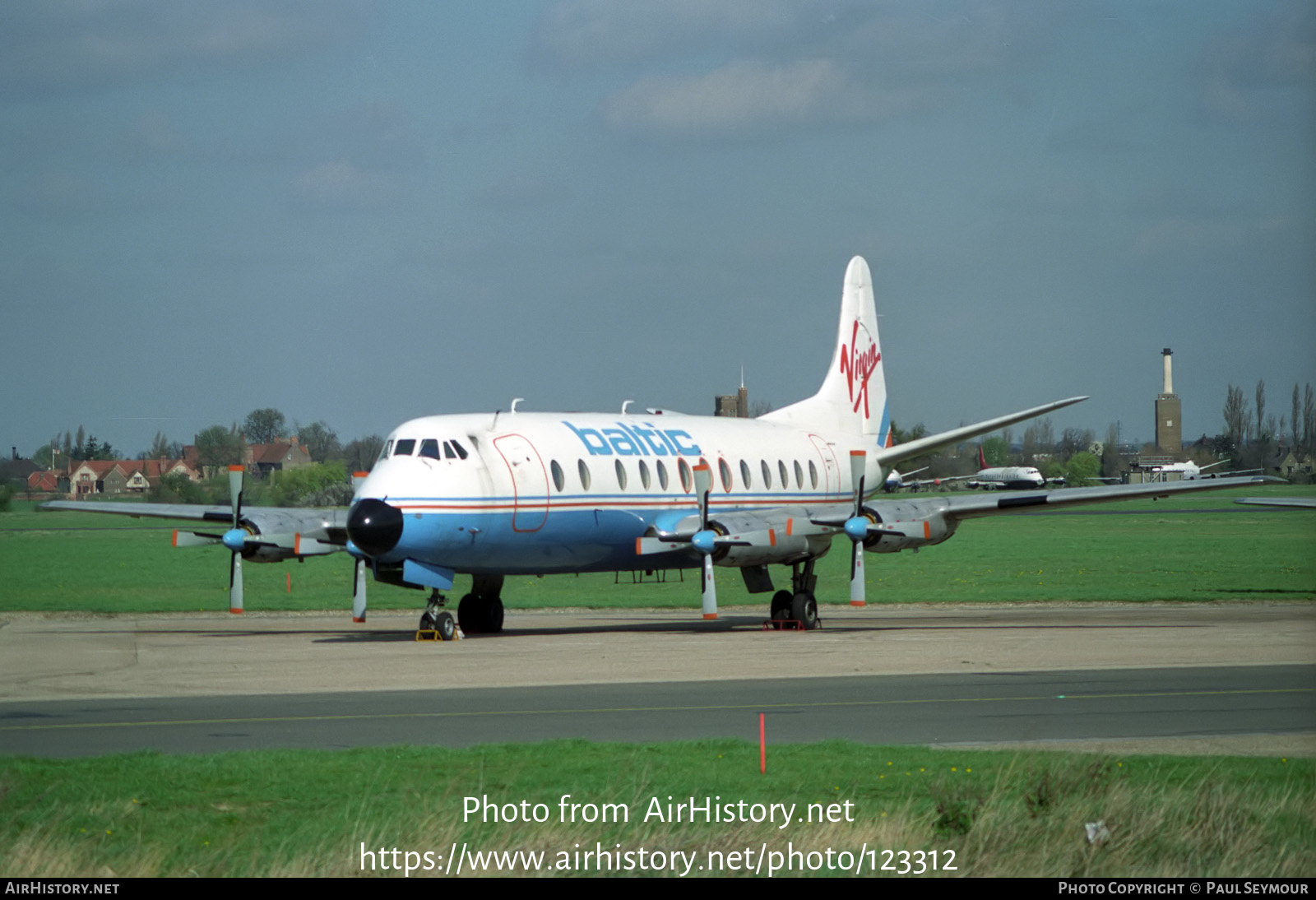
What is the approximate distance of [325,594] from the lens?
44812mm

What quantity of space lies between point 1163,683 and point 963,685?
250 centimetres

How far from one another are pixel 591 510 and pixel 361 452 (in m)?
20.9

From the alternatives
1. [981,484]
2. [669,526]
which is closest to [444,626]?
[669,526]

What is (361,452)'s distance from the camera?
162ft

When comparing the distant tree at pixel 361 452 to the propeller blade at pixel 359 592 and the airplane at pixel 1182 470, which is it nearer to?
the propeller blade at pixel 359 592

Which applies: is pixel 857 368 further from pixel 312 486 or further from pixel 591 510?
pixel 312 486

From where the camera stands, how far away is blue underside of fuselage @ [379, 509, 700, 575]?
27156 mm

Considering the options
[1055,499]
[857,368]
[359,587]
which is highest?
[857,368]

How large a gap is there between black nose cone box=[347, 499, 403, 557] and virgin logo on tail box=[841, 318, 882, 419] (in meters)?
16.3

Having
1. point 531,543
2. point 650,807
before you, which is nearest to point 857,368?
point 531,543

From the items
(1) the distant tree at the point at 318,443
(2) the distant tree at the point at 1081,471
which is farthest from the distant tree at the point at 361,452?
(2) the distant tree at the point at 1081,471

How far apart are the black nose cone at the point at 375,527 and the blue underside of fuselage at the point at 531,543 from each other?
0.59 ft

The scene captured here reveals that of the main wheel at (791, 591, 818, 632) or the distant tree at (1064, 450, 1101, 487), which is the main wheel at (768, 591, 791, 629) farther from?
the distant tree at (1064, 450, 1101, 487)
